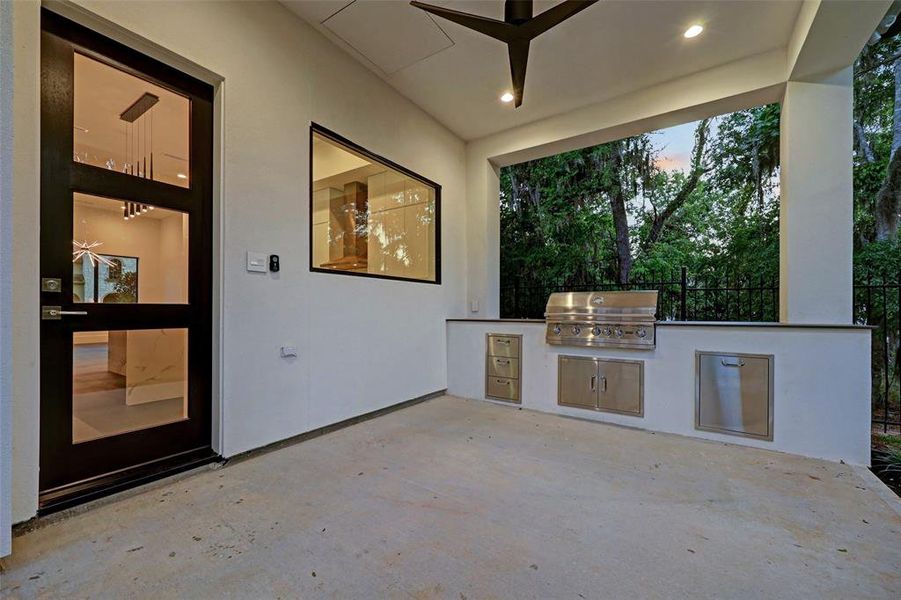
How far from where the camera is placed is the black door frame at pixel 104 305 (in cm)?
189

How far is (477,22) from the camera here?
2.27m

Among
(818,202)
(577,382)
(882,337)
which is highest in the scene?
(818,202)

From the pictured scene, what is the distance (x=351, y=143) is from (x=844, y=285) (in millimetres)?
4482

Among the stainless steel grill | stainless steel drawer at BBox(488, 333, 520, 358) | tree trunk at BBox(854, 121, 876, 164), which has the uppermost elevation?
tree trunk at BBox(854, 121, 876, 164)

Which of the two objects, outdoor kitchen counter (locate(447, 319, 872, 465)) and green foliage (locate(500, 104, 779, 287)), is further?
green foliage (locate(500, 104, 779, 287))

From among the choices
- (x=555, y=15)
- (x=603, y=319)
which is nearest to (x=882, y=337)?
(x=603, y=319)

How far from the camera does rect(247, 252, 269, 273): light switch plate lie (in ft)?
8.66

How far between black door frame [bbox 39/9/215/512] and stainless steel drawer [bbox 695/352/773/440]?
3.96 meters

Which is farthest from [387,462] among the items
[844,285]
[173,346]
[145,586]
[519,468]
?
[844,285]

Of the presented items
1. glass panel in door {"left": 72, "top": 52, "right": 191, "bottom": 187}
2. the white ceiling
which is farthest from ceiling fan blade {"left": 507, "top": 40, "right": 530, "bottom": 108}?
glass panel in door {"left": 72, "top": 52, "right": 191, "bottom": 187}

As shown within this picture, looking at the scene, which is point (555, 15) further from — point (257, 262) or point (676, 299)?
point (676, 299)

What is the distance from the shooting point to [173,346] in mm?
2438

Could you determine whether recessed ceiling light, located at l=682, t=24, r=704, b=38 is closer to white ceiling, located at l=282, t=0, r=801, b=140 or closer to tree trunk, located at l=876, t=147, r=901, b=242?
white ceiling, located at l=282, t=0, r=801, b=140

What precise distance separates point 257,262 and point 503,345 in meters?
2.73
